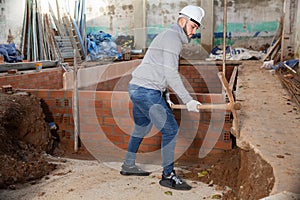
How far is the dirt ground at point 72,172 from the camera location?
98.3 inches

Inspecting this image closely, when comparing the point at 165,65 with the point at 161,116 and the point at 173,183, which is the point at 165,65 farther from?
the point at 173,183

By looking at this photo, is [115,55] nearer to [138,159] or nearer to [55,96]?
[55,96]

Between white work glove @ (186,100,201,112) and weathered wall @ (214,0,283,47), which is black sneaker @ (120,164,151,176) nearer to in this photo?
white work glove @ (186,100,201,112)

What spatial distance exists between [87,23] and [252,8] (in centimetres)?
582

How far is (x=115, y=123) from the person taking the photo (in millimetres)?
3529

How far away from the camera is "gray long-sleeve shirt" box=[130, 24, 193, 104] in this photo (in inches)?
100

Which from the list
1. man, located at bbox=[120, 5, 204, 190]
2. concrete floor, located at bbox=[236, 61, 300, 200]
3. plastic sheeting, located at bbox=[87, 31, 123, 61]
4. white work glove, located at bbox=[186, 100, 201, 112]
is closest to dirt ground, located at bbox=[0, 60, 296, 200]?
concrete floor, located at bbox=[236, 61, 300, 200]

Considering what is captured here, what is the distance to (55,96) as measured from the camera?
12.4 feet

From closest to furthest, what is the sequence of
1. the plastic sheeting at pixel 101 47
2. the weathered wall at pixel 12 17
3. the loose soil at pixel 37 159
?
the loose soil at pixel 37 159, the plastic sheeting at pixel 101 47, the weathered wall at pixel 12 17

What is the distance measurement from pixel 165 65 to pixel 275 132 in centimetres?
98

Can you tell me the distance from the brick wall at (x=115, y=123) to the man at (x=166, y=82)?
67cm

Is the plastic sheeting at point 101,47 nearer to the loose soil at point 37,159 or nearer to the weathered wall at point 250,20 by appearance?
the weathered wall at point 250,20

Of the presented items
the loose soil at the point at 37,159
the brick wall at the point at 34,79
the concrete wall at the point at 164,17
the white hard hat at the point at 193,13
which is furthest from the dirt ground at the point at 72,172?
the concrete wall at the point at 164,17

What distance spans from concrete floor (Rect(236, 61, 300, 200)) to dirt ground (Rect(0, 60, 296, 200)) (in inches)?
4.0
